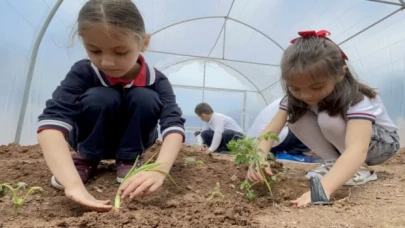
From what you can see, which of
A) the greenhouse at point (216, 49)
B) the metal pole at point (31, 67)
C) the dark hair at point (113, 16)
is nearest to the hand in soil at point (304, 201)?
the greenhouse at point (216, 49)

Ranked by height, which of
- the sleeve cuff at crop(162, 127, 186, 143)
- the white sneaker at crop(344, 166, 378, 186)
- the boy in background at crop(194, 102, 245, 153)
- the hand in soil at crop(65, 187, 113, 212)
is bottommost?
the boy in background at crop(194, 102, 245, 153)

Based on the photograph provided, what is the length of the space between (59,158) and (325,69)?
1047mm

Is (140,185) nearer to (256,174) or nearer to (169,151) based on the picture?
(169,151)

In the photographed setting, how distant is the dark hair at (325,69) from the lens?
1.57m

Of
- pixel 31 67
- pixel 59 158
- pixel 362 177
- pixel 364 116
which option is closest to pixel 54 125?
pixel 59 158

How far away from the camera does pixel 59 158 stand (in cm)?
127

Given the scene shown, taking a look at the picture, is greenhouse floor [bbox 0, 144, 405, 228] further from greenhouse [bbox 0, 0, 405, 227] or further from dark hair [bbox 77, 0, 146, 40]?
dark hair [bbox 77, 0, 146, 40]

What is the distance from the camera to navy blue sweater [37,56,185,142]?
4.53ft

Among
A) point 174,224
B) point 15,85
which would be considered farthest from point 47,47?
point 174,224

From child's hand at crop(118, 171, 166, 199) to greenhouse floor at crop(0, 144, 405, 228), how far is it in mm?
37

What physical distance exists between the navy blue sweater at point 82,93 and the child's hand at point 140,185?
0.91ft

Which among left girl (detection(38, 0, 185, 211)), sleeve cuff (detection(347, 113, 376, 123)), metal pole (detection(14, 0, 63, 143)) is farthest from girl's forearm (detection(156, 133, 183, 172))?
metal pole (detection(14, 0, 63, 143))

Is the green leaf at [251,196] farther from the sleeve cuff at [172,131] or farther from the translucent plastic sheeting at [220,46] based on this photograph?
the translucent plastic sheeting at [220,46]

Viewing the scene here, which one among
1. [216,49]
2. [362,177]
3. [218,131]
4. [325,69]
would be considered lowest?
[218,131]
